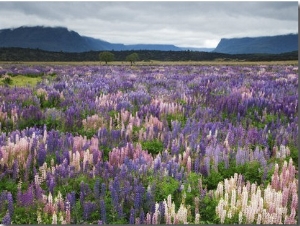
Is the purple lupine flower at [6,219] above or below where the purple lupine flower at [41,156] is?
below

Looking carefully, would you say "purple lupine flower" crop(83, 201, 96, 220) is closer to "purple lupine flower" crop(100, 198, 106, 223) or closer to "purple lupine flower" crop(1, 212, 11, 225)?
"purple lupine flower" crop(100, 198, 106, 223)

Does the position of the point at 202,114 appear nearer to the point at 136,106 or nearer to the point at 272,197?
the point at 136,106

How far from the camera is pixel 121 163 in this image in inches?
196

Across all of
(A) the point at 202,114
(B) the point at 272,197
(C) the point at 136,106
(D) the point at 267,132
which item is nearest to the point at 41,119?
(C) the point at 136,106

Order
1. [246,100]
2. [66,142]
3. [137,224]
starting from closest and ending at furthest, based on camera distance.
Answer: [137,224]
[66,142]
[246,100]

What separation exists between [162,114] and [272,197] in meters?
4.36

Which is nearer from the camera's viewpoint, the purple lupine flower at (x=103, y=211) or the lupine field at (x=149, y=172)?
the purple lupine flower at (x=103, y=211)

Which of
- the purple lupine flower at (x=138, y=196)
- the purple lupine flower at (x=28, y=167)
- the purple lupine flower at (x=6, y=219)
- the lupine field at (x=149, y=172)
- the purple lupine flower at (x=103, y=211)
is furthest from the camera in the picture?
the purple lupine flower at (x=28, y=167)

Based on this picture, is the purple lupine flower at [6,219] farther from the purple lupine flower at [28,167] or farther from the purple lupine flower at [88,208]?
the purple lupine flower at [28,167]

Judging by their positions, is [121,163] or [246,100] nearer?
[121,163]

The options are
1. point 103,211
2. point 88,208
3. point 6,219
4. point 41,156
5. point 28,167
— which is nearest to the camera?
point 6,219

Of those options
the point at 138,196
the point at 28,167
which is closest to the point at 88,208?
the point at 138,196

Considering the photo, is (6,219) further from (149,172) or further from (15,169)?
(149,172)

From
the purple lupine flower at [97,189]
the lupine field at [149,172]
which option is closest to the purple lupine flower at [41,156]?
the lupine field at [149,172]
